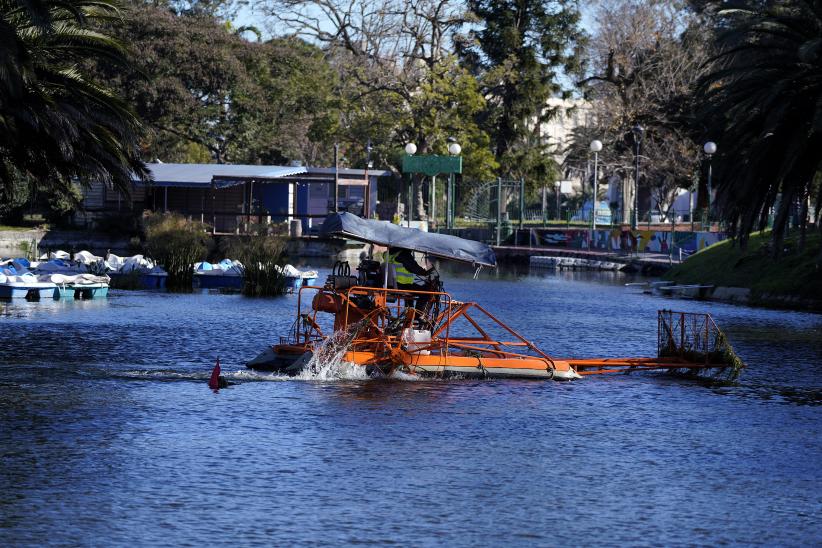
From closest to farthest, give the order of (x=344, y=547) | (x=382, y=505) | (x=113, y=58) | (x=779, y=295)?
(x=344, y=547) → (x=382, y=505) → (x=113, y=58) → (x=779, y=295)

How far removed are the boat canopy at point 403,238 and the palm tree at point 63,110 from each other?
7741 millimetres

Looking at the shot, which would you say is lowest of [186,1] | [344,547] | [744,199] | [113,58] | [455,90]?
[344,547]

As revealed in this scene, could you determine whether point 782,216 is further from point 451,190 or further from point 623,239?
point 451,190

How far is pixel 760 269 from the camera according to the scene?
46969 mm

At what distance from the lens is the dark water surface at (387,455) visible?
1298 centimetres

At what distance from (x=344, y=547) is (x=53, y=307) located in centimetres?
2702

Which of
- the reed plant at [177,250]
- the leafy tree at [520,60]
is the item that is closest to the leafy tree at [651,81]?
the leafy tree at [520,60]

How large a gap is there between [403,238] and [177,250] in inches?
989

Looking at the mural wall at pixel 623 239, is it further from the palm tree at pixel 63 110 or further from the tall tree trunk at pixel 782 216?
the palm tree at pixel 63 110

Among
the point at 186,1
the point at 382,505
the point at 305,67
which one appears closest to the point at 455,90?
the point at 305,67

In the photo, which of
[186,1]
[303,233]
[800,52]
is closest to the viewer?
[800,52]

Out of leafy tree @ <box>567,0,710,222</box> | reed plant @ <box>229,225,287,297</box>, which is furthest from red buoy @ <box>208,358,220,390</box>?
leafy tree @ <box>567,0,710,222</box>

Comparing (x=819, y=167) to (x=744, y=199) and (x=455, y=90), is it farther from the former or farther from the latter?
(x=455, y=90)

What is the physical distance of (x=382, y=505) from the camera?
1381 centimetres
